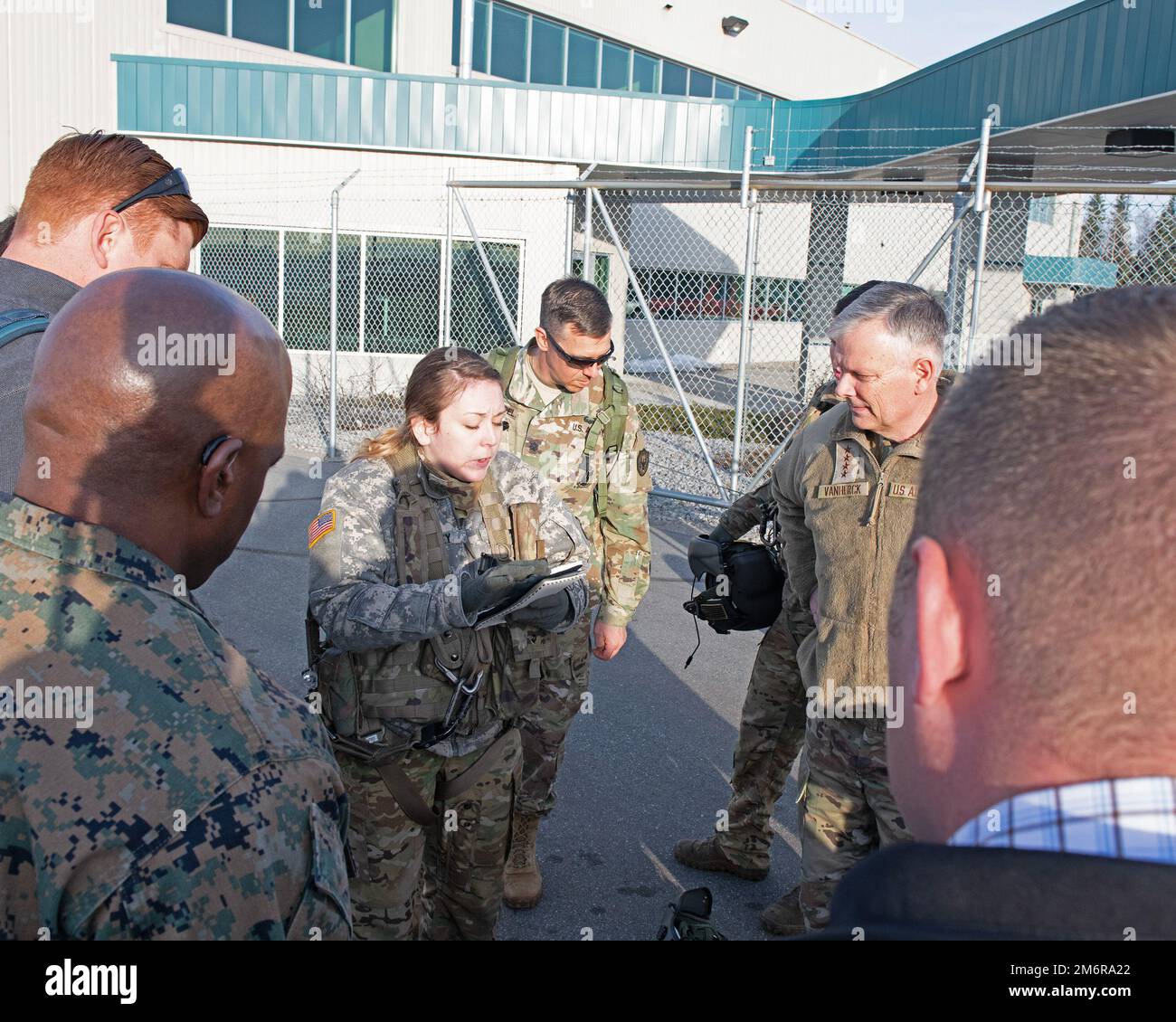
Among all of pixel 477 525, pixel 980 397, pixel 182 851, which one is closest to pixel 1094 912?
pixel 980 397

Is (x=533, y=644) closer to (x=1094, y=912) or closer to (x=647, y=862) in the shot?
(x=647, y=862)

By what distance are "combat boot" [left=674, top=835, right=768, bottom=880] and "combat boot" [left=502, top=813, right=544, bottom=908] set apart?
59cm

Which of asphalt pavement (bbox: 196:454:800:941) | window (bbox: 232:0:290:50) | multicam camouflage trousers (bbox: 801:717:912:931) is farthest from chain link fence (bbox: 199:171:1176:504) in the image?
multicam camouflage trousers (bbox: 801:717:912:931)

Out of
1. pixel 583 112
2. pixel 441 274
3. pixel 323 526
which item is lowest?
pixel 323 526

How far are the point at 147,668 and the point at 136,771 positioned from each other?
0.39ft

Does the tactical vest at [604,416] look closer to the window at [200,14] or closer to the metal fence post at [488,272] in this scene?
the metal fence post at [488,272]

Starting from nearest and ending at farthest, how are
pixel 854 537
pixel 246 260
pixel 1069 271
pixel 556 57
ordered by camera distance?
pixel 854 537
pixel 1069 271
pixel 246 260
pixel 556 57

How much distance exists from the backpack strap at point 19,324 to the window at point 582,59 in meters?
22.3

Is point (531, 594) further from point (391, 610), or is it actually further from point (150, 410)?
point (150, 410)

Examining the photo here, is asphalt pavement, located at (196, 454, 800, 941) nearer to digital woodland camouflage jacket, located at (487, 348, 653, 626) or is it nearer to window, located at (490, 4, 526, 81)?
digital woodland camouflage jacket, located at (487, 348, 653, 626)

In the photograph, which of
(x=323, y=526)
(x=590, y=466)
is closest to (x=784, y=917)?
(x=590, y=466)

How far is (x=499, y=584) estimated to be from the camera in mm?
2547

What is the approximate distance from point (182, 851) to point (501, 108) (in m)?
14.7

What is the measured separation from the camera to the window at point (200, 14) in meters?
15.6
